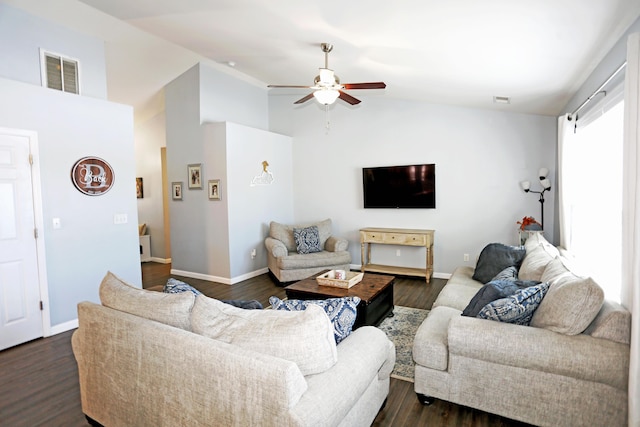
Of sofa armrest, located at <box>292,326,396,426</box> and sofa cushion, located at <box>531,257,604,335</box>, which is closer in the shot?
sofa armrest, located at <box>292,326,396,426</box>

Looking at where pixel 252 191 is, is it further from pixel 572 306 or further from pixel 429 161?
pixel 572 306

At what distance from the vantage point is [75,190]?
3.74 meters

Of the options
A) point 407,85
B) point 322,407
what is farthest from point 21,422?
point 407,85

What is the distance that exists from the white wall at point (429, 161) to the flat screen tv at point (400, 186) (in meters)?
0.13

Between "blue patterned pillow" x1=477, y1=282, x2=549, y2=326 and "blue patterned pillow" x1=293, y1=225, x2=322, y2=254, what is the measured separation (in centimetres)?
367

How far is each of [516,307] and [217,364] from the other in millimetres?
1768

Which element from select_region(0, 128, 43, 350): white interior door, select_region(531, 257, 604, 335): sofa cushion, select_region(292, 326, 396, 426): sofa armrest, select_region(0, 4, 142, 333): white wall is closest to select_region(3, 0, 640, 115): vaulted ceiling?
select_region(0, 4, 142, 333): white wall

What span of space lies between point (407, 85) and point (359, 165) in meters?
1.87

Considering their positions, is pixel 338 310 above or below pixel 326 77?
below

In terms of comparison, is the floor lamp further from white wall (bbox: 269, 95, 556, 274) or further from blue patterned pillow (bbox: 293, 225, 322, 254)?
blue patterned pillow (bbox: 293, 225, 322, 254)

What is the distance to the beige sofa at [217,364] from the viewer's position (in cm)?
136

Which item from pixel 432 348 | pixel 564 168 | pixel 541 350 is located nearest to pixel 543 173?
pixel 564 168

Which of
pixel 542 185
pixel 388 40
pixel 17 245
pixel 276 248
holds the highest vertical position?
pixel 388 40

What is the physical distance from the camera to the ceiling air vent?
3.62 meters
